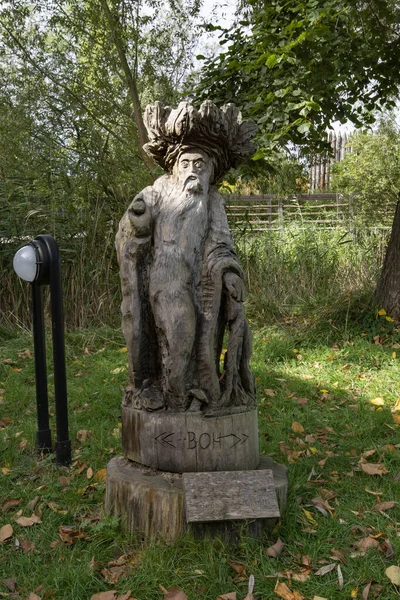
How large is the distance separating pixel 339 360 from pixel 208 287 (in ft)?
12.1

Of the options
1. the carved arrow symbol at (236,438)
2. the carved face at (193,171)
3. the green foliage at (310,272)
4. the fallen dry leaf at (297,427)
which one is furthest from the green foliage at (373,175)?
the carved arrow symbol at (236,438)

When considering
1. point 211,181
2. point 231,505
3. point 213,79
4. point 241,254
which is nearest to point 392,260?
point 241,254

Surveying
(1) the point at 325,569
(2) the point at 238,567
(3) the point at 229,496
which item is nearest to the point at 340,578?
(1) the point at 325,569

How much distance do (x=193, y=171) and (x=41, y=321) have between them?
170 cm

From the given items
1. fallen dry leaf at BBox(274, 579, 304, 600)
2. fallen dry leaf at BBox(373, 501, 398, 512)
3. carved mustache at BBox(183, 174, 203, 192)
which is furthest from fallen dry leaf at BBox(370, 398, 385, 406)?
carved mustache at BBox(183, 174, 203, 192)

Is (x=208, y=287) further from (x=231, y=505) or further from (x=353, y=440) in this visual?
(x=353, y=440)

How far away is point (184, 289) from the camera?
2.86m

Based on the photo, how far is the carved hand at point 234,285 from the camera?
2908 mm

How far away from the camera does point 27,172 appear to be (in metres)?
7.96

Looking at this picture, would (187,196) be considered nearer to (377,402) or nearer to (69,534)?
(69,534)

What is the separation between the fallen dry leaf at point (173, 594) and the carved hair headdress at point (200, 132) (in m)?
2.07

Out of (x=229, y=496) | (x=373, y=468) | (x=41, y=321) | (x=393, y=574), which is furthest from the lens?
(x=41, y=321)

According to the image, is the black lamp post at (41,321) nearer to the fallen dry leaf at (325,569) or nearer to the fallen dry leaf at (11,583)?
the fallen dry leaf at (11,583)

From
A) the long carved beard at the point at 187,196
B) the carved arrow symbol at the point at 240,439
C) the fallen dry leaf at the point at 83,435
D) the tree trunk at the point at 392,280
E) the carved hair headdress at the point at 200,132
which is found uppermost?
the carved hair headdress at the point at 200,132
